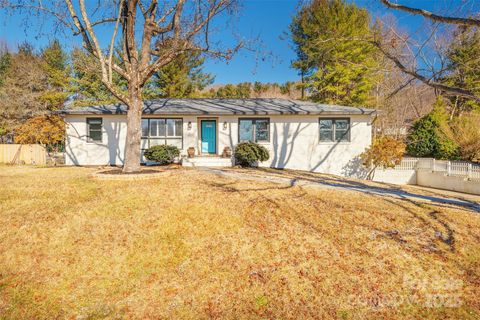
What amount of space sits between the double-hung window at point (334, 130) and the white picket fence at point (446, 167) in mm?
4569

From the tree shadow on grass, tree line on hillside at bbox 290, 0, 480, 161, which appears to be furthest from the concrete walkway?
tree line on hillside at bbox 290, 0, 480, 161

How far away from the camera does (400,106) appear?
81.5ft

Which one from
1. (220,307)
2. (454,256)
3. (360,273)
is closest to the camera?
(220,307)

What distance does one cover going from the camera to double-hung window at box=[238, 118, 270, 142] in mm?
14758

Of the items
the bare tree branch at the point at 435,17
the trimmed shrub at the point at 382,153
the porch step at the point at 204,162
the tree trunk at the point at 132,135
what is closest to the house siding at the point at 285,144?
the trimmed shrub at the point at 382,153

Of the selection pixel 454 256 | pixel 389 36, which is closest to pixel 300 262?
pixel 454 256

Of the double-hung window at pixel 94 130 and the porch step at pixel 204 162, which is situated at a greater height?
the double-hung window at pixel 94 130

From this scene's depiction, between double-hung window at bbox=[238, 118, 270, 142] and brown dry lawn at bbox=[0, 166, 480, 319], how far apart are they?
314 inches

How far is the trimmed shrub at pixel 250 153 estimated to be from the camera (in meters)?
13.3

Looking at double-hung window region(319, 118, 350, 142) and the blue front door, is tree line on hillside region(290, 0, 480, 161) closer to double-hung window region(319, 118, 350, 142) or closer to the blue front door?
double-hung window region(319, 118, 350, 142)

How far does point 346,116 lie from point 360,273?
1197 centimetres

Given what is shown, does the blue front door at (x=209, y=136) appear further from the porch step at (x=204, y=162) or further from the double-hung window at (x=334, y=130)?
the double-hung window at (x=334, y=130)

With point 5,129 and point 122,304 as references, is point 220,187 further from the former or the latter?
point 5,129

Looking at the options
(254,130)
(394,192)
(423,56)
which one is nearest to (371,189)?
(394,192)
